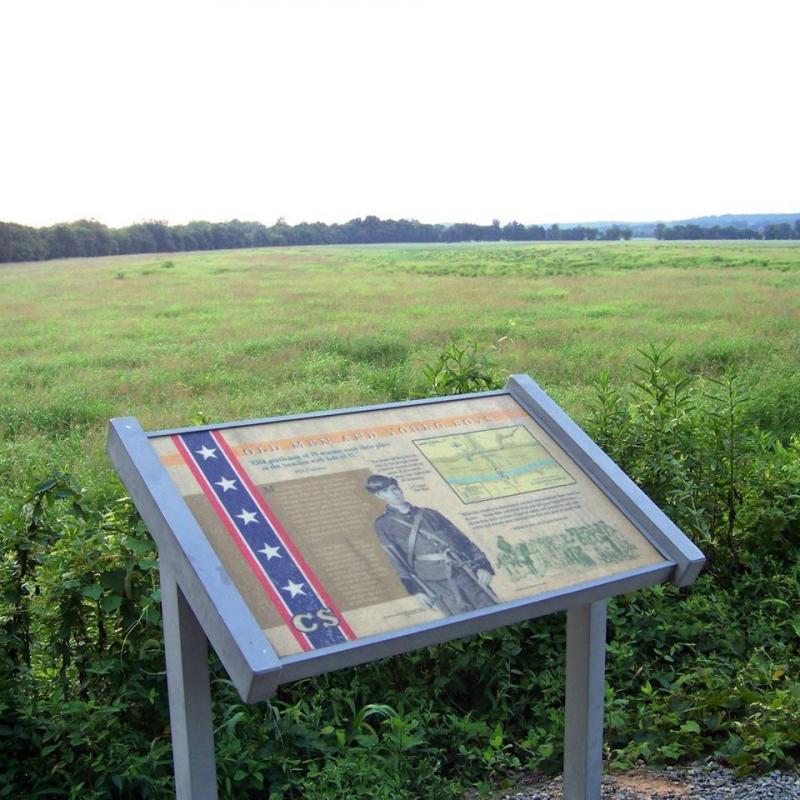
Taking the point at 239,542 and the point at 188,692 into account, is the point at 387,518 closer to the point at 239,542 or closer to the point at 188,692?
the point at 239,542

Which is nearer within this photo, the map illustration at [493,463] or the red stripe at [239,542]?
the red stripe at [239,542]

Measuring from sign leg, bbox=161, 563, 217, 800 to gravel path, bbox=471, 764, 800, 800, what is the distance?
3.27 feet

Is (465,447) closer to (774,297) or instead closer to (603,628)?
(603,628)

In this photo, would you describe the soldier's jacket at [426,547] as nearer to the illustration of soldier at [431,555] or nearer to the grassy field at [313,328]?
the illustration of soldier at [431,555]

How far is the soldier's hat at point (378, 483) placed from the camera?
88.8 inches

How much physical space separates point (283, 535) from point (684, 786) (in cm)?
148

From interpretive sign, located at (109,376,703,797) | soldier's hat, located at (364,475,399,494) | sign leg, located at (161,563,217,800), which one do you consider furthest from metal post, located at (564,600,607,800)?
sign leg, located at (161,563,217,800)

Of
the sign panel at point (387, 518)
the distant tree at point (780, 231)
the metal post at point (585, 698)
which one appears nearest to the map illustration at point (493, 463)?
the sign panel at point (387, 518)

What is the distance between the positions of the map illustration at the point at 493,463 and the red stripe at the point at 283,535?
47cm

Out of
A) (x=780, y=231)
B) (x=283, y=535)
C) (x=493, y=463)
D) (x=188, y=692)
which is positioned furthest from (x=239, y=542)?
(x=780, y=231)

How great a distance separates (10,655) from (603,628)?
1.79 meters

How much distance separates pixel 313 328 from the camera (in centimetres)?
1224

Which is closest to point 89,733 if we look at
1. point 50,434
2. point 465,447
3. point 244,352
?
point 465,447

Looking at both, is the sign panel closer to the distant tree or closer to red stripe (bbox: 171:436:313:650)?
red stripe (bbox: 171:436:313:650)
